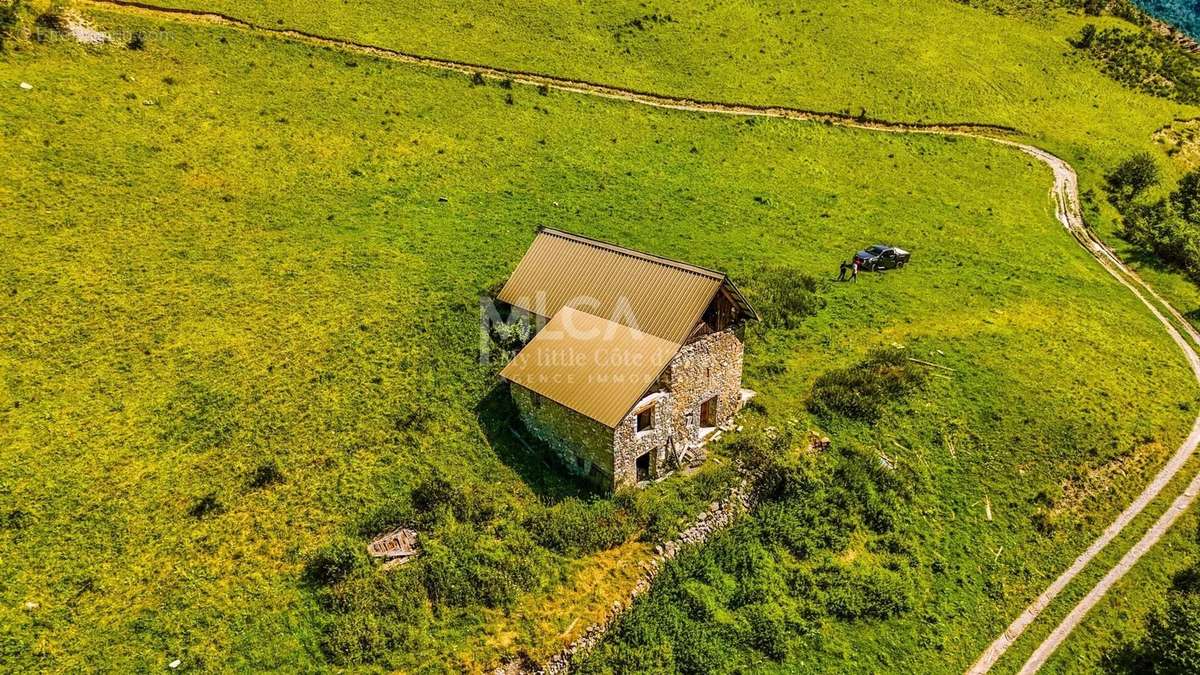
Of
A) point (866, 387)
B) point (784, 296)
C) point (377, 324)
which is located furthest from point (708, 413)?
point (377, 324)

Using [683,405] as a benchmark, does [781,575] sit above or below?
below

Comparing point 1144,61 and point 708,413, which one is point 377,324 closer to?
point 708,413

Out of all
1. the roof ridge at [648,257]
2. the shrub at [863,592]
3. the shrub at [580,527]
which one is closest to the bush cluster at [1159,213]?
the shrub at [863,592]

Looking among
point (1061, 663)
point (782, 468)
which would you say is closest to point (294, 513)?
point (782, 468)

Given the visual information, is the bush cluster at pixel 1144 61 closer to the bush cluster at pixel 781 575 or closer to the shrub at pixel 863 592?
the bush cluster at pixel 781 575

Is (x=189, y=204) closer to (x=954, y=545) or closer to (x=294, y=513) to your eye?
(x=294, y=513)
